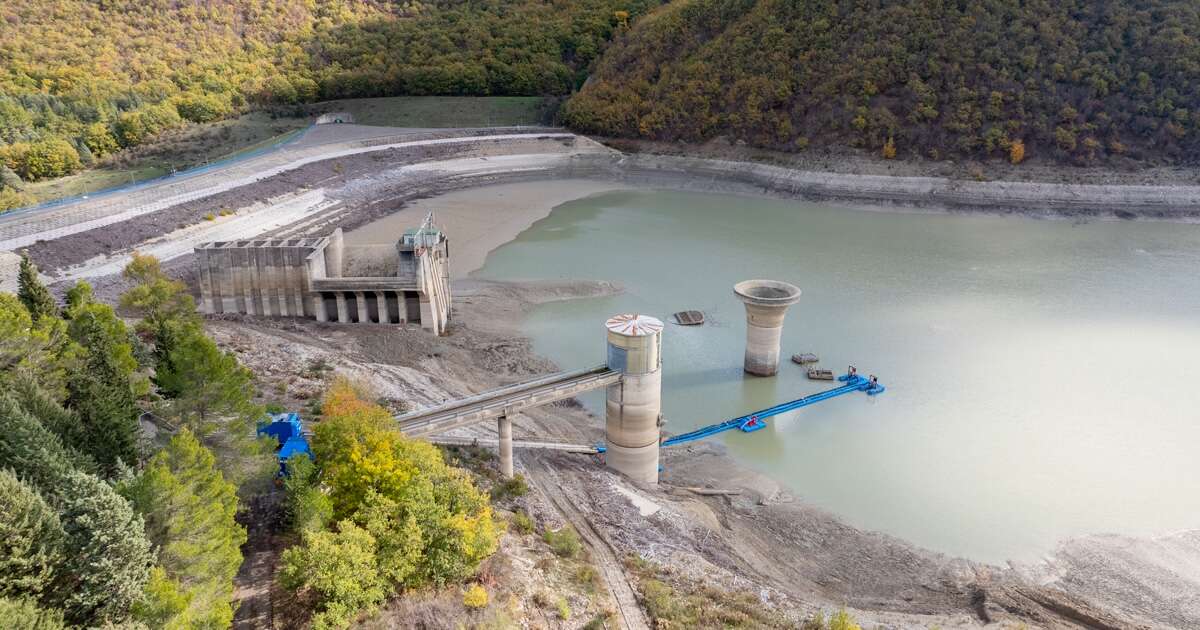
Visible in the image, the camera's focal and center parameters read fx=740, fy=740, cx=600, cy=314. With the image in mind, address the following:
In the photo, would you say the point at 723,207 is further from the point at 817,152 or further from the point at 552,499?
the point at 552,499

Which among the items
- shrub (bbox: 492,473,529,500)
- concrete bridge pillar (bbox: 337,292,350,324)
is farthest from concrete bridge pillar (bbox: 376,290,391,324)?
shrub (bbox: 492,473,529,500)

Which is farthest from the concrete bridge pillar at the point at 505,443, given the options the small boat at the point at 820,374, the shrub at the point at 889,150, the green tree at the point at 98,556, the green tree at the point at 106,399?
the shrub at the point at 889,150

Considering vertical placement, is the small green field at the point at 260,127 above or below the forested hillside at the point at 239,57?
below

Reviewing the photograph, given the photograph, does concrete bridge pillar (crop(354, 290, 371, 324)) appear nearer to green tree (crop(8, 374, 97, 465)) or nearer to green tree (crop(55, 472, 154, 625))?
green tree (crop(8, 374, 97, 465))

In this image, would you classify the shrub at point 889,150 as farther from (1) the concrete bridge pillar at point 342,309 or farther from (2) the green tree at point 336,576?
(2) the green tree at point 336,576

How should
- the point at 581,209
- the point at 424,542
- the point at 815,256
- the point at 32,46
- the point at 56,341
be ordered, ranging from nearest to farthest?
the point at 424,542 < the point at 56,341 < the point at 815,256 < the point at 581,209 < the point at 32,46

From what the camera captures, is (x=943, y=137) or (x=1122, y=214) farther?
(x=943, y=137)

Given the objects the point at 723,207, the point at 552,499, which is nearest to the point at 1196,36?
the point at 723,207
